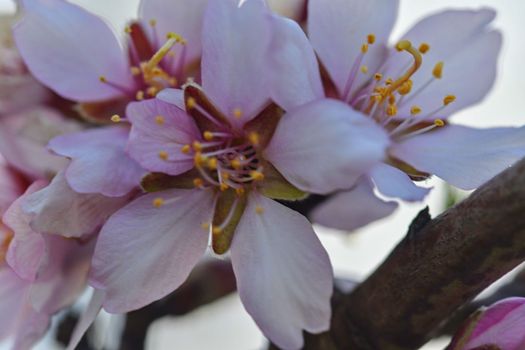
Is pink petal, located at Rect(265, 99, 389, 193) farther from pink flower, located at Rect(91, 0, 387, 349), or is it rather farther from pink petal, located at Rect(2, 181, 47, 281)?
pink petal, located at Rect(2, 181, 47, 281)

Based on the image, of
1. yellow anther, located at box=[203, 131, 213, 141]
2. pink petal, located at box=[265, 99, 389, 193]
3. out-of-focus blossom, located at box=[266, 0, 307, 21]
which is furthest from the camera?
out-of-focus blossom, located at box=[266, 0, 307, 21]

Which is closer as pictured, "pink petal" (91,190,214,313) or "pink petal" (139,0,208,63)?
"pink petal" (91,190,214,313)

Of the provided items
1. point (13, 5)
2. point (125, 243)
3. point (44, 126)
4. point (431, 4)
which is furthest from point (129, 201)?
point (431, 4)

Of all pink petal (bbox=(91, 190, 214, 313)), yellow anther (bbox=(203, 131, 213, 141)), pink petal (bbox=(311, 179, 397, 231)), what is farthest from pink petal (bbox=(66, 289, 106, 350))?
pink petal (bbox=(311, 179, 397, 231))

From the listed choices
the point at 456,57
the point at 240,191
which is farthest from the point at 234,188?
the point at 456,57

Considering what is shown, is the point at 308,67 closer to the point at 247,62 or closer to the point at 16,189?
the point at 247,62

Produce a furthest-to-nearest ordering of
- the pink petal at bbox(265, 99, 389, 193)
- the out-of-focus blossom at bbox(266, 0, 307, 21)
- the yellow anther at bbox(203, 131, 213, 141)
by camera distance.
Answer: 1. the out-of-focus blossom at bbox(266, 0, 307, 21)
2. the yellow anther at bbox(203, 131, 213, 141)
3. the pink petal at bbox(265, 99, 389, 193)
